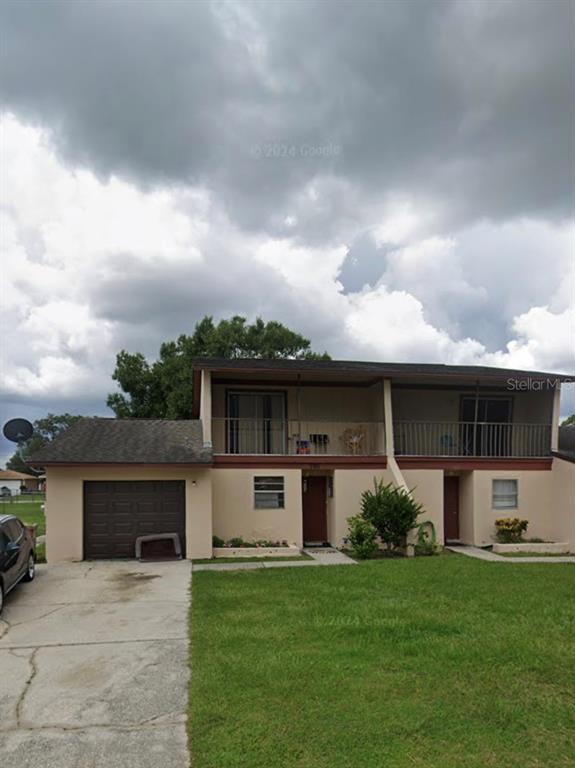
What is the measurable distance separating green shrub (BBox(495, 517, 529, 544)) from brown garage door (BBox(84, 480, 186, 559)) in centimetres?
891

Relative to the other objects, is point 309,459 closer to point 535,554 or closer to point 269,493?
point 269,493

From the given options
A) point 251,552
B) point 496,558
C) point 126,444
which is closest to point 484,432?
point 496,558

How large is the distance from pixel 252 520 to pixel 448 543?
5.93 m

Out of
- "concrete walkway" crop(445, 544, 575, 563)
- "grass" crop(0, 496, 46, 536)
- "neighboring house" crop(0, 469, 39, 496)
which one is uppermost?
"concrete walkway" crop(445, 544, 575, 563)

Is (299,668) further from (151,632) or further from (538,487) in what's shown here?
(538,487)

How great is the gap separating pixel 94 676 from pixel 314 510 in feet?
38.1

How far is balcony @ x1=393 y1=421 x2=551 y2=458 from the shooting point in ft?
58.9

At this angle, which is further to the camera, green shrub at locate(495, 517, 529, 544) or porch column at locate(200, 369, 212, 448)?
green shrub at locate(495, 517, 529, 544)

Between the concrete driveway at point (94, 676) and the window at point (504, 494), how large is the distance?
10.3m

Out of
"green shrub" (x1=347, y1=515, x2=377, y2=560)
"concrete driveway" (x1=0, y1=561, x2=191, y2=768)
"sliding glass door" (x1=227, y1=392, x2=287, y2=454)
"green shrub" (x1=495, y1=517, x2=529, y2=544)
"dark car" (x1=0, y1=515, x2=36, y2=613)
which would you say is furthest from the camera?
"sliding glass door" (x1=227, y1=392, x2=287, y2=454)

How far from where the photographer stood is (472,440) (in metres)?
18.8

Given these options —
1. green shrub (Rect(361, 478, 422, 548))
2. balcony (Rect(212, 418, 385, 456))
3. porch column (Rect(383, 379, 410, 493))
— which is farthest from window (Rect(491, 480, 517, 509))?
balcony (Rect(212, 418, 385, 456))

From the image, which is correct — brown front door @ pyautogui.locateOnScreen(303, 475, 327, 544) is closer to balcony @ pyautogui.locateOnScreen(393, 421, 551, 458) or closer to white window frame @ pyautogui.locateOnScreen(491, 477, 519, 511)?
balcony @ pyautogui.locateOnScreen(393, 421, 551, 458)

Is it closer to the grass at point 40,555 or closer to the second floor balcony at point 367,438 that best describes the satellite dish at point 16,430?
the grass at point 40,555
